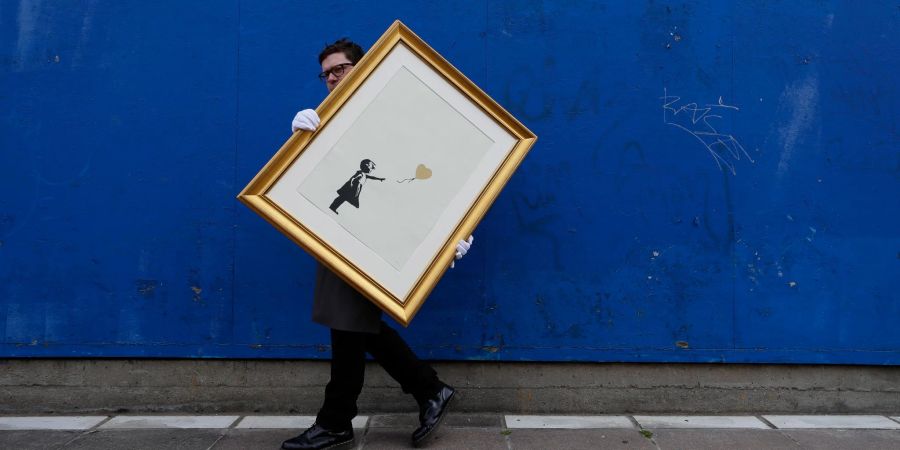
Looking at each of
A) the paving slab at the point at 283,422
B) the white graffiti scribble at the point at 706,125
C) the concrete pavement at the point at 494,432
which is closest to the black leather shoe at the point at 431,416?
the concrete pavement at the point at 494,432

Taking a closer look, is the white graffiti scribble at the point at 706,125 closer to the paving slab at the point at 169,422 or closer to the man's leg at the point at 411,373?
the man's leg at the point at 411,373

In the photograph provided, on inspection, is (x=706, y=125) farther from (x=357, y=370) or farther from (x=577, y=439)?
(x=357, y=370)

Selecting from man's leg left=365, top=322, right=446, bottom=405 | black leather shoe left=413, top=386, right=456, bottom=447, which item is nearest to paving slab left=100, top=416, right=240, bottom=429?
man's leg left=365, top=322, right=446, bottom=405

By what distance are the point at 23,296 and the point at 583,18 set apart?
144 inches

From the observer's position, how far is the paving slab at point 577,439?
3231 millimetres

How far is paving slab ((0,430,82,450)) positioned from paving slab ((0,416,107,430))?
0.07 metres

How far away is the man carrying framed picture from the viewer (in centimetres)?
304

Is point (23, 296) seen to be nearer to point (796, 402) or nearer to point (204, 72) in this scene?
point (204, 72)

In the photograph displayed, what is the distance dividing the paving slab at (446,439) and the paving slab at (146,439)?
0.82 metres

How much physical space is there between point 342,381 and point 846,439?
2.63 metres

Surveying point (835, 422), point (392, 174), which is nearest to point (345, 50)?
point (392, 174)

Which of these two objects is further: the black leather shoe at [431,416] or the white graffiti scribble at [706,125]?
the white graffiti scribble at [706,125]

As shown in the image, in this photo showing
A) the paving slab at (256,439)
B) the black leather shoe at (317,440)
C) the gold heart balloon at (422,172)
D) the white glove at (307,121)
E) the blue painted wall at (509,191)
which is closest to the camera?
the white glove at (307,121)

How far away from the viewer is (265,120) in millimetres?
3744
